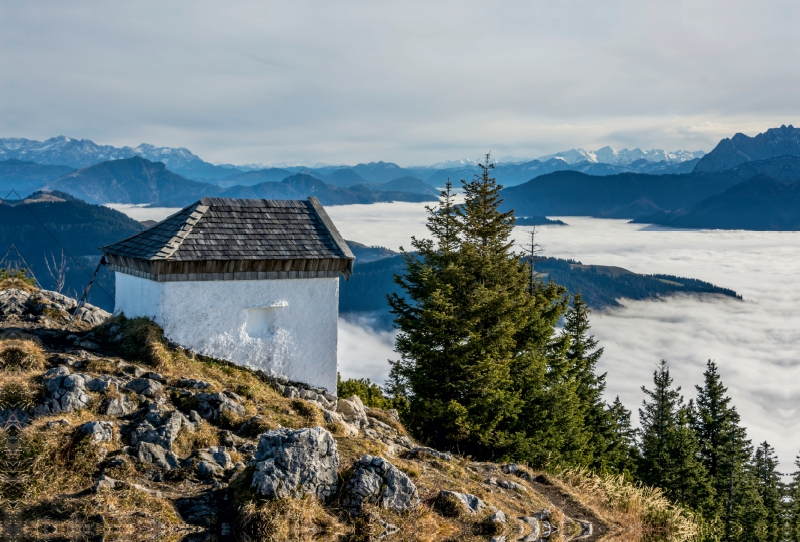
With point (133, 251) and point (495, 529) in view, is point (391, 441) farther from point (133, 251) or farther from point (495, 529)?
point (133, 251)

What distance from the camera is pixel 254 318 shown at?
17.3 meters

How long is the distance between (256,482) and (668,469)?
4213cm

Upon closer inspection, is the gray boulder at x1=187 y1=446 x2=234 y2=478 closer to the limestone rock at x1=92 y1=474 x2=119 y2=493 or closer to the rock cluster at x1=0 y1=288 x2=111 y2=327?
the limestone rock at x1=92 y1=474 x2=119 y2=493

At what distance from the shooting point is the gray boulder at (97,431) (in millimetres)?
9852

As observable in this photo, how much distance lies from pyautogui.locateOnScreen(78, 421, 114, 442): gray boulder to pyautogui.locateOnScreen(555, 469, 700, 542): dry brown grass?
9993 millimetres

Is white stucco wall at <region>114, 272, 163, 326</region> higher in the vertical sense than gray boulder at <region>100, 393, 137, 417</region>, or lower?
higher

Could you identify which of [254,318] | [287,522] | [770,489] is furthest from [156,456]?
[770,489]

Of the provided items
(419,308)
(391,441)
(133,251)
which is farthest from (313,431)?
(419,308)

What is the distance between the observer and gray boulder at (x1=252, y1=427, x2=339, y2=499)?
29.7 feet

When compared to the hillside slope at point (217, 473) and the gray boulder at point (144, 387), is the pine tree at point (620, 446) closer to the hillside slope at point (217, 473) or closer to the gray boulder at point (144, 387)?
the hillside slope at point (217, 473)

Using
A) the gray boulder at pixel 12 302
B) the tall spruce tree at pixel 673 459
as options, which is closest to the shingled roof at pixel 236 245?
the gray boulder at pixel 12 302

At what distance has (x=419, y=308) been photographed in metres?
23.5

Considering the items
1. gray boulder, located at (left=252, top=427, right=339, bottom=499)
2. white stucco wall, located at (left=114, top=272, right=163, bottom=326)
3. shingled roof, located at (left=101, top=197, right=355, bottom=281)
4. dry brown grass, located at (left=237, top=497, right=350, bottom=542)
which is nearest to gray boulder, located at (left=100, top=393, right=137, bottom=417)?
gray boulder, located at (left=252, top=427, right=339, bottom=499)

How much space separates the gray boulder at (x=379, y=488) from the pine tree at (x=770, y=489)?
56.4 metres
